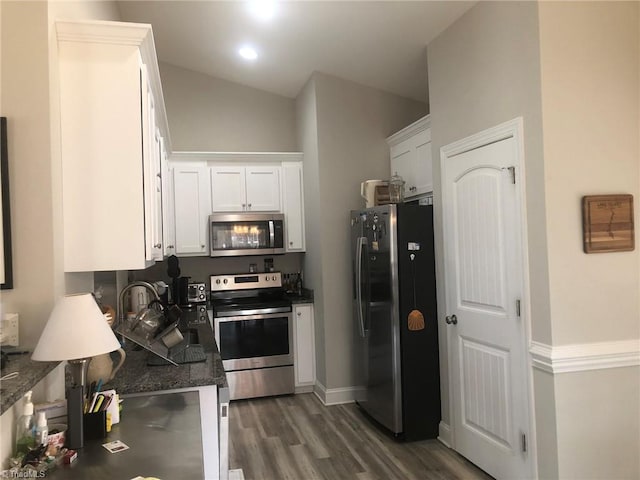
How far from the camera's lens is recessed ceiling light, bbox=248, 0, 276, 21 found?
11.0 feet

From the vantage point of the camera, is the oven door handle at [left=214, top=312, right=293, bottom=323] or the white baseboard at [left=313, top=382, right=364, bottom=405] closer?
the white baseboard at [left=313, top=382, right=364, bottom=405]

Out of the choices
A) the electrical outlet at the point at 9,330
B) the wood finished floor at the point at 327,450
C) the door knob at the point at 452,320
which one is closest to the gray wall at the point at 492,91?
the door knob at the point at 452,320

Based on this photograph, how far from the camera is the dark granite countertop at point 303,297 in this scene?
4746 mm

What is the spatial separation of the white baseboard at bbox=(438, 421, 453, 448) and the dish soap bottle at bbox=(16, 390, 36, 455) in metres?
2.67

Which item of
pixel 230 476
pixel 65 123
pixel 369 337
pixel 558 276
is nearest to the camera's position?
pixel 65 123

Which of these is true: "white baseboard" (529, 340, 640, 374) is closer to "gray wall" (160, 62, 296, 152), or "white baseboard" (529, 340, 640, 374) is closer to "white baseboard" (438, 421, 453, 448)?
"white baseboard" (438, 421, 453, 448)

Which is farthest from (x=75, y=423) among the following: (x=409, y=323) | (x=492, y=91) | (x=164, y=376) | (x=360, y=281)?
(x=360, y=281)

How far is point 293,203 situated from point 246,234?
594mm

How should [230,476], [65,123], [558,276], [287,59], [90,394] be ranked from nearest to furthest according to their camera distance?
[90,394]
[65,123]
[558,276]
[230,476]
[287,59]

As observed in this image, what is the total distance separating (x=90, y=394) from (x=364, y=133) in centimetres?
339

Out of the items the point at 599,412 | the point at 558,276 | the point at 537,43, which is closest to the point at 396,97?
the point at 537,43

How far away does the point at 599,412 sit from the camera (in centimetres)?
241

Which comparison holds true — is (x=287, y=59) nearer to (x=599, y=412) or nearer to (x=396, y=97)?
(x=396, y=97)

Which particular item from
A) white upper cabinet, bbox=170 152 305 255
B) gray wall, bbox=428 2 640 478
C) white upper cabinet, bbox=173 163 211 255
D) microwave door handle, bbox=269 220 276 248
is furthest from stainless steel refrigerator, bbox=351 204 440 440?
white upper cabinet, bbox=173 163 211 255
